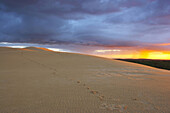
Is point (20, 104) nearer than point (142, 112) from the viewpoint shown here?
No

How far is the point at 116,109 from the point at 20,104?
2.50 meters

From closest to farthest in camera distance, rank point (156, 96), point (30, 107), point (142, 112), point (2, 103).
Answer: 1. point (142, 112)
2. point (30, 107)
3. point (2, 103)
4. point (156, 96)

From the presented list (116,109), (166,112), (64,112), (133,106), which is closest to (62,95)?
(64,112)

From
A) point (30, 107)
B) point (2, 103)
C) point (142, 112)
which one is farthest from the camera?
point (2, 103)

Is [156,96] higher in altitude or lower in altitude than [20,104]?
higher

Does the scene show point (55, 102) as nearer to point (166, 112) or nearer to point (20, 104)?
point (20, 104)

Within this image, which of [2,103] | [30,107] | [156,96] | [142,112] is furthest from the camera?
[156,96]

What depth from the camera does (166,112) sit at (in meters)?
2.81

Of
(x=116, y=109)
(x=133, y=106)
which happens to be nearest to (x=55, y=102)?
(x=116, y=109)

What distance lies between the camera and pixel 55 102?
130 inches

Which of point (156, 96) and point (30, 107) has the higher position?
point (156, 96)

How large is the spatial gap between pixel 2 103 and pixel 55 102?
1415mm

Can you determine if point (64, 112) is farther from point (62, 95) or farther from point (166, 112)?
point (166, 112)

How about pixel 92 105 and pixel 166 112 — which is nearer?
pixel 166 112
